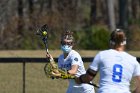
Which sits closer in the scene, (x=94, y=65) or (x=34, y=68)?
(x=94, y=65)

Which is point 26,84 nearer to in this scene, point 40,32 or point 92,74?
point 40,32

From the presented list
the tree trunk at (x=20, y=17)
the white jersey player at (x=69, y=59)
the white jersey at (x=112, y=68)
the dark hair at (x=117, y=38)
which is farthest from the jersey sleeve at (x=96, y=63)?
the tree trunk at (x=20, y=17)

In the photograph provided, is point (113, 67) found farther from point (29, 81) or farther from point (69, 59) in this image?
point (29, 81)

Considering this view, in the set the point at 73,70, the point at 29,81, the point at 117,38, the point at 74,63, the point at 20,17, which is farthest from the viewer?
the point at 20,17

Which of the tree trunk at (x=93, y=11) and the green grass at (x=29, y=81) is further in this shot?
the tree trunk at (x=93, y=11)

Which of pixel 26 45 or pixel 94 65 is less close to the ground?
pixel 94 65

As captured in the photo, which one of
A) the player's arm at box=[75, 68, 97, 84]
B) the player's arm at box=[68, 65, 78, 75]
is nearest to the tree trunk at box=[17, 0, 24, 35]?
the player's arm at box=[68, 65, 78, 75]

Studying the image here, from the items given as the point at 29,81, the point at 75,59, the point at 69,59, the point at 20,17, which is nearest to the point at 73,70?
the point at 75,59

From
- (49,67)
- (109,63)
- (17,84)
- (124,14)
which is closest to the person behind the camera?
(109,63)

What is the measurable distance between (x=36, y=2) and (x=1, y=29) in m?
16.9

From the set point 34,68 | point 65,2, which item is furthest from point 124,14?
point 34,68

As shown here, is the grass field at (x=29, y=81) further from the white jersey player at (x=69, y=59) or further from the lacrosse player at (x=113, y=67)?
the lacrosse player at (x=113, y=67)

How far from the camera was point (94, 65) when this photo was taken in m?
7.47

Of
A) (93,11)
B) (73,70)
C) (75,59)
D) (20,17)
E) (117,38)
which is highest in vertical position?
(117,38)
